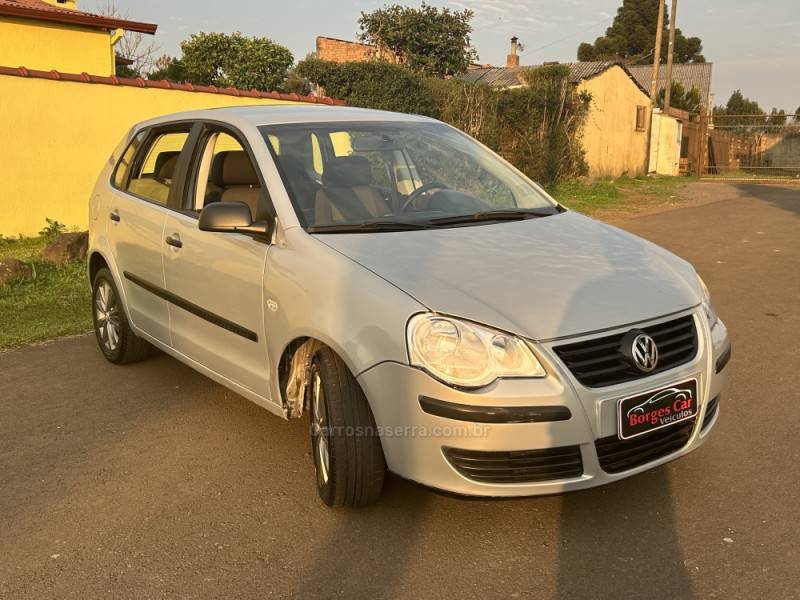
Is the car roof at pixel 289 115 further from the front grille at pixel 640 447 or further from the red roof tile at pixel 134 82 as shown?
the red roof tile at pixel 134 82

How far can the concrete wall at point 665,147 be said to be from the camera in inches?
1099

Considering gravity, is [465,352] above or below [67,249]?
above

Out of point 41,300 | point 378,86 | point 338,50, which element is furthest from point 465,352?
point 338,50

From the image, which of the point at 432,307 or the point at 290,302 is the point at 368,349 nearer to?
the point at 432,307

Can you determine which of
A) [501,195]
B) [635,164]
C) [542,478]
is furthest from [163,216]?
[635,164]

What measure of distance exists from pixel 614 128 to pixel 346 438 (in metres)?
23.5

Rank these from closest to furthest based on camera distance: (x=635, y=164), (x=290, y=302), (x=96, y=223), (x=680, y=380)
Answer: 1. (x=680, y=380)
2. (x=290, y=302)
3. (x=96, y=223)
4. (x=635, y=164)

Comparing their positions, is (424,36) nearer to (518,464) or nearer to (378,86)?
(378,86)

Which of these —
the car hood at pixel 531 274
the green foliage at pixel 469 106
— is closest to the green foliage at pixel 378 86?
the green foliage at pixel 469 106

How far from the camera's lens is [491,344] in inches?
116

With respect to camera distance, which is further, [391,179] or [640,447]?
[391,179]

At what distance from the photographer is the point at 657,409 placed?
3.11m

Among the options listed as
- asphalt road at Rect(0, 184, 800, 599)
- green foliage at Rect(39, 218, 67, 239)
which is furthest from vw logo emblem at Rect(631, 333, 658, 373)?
green foliage at Rect(39, 218, 67, 239)

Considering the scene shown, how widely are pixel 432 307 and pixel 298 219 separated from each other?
3.23 feet
